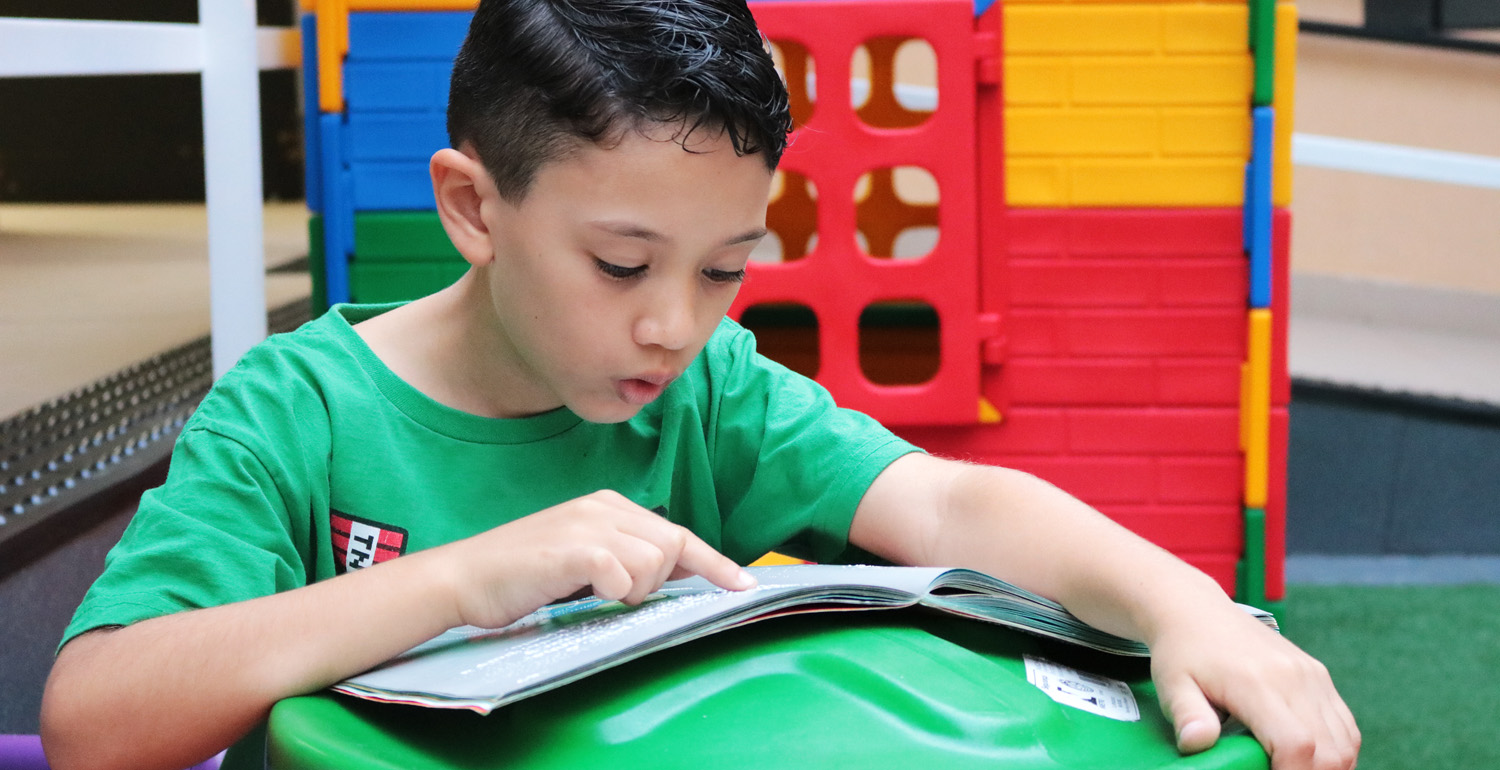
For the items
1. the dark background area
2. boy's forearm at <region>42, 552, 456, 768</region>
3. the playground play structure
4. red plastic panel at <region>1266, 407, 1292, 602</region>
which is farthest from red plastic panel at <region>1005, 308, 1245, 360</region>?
the dark background area

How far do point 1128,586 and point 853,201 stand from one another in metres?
1.09

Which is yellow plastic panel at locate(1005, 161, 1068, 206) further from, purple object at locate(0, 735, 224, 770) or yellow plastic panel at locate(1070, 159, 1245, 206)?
purple object at locate(0, 735, 224, 770)

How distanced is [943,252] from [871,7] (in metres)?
0.31

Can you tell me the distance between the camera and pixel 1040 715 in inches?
21.1

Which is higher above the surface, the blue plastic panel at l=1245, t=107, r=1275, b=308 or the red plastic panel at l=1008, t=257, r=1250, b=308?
the blue plastic panel at l=1245, t=107, r=1275, b=308

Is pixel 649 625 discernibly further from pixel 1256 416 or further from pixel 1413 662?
pixel 1413 662

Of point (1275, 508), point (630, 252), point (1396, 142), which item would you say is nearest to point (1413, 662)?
point (1275, 508)

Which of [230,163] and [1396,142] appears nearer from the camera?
[230,163]

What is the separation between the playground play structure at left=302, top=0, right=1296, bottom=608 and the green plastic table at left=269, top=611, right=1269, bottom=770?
3.75 feet

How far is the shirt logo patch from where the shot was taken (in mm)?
768

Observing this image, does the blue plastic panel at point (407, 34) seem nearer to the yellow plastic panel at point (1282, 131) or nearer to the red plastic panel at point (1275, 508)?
the yellow plastic panel at point (1282, 131)

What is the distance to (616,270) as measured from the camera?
687 mm

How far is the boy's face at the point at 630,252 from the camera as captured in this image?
67 centimetres

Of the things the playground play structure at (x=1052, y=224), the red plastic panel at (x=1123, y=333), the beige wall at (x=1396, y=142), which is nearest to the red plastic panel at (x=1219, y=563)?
the playground play structure at (x=1052, y=224)
